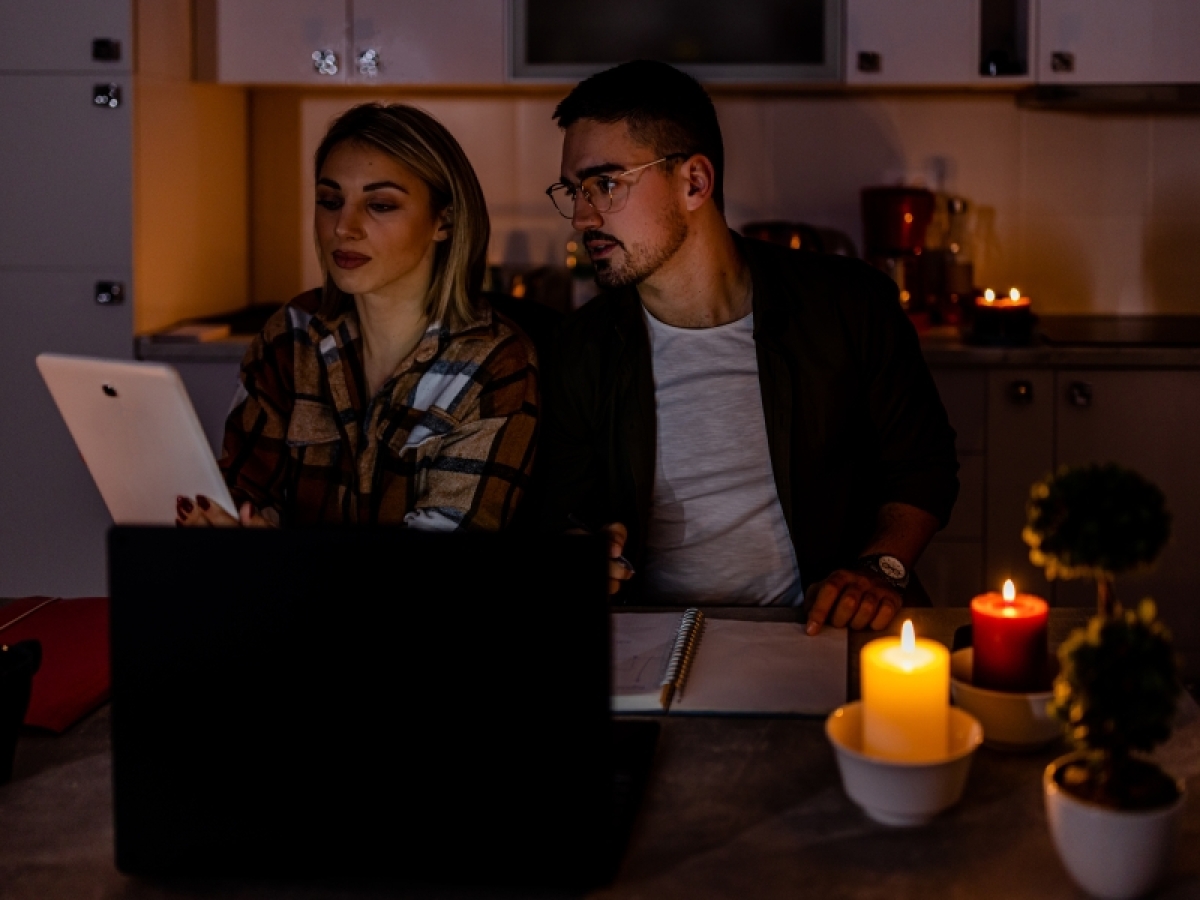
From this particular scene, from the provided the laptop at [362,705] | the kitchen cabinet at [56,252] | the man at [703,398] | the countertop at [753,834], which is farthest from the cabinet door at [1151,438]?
the laptop at [362,705]

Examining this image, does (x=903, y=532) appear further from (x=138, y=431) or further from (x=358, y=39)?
(x=358, y=39)

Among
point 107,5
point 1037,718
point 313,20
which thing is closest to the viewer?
point 1037,718

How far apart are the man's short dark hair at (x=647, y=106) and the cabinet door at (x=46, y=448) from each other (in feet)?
4.72

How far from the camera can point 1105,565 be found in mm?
950

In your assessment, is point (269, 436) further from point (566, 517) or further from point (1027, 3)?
point (1027, 3)

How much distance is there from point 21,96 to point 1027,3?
6.94 feet

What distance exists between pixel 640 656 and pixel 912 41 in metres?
2.15

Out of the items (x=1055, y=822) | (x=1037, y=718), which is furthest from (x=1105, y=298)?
(x=1055, y=822)

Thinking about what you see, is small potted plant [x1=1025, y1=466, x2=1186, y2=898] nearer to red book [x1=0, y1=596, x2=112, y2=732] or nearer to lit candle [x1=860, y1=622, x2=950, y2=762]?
lit candle [x1=860, y1=622, x2=950, y2=762]

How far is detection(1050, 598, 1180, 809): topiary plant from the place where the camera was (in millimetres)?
900

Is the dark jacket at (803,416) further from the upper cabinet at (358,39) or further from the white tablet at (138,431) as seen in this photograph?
the upper cabinet at (358,39)

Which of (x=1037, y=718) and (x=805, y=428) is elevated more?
(x=805, y=428)

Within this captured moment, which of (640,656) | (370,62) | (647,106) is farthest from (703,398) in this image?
(370,62)

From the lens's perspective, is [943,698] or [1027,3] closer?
[943,698]
